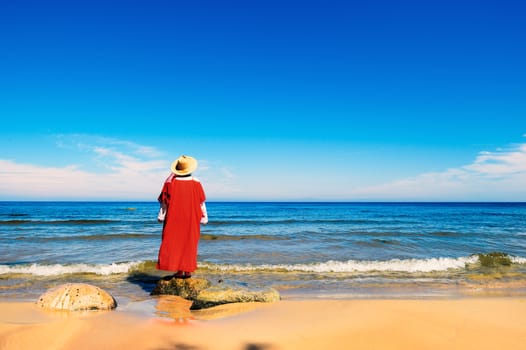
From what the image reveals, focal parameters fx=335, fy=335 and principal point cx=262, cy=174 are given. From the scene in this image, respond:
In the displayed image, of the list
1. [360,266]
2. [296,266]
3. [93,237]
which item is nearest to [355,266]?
[360,266]

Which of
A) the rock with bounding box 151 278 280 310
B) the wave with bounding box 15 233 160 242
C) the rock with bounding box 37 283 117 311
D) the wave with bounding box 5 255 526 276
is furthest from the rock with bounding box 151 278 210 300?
the wave with bounding box 15 233 160 242

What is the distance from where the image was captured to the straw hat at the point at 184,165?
17.5ft

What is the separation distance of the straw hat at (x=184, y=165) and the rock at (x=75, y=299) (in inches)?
80.4

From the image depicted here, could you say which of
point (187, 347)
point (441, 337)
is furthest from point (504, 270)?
point (187, 347)

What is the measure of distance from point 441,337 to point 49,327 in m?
3.91

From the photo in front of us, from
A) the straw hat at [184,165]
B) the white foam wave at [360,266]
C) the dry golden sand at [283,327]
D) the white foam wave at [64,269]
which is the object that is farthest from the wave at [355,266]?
the straw hat at [184,165]

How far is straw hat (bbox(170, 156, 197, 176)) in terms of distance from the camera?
5349 mm

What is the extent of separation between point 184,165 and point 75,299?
93.5 inches

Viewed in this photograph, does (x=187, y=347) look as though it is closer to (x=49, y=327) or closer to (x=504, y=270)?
(x=49, y=327)

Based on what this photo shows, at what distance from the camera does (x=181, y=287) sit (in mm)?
5578

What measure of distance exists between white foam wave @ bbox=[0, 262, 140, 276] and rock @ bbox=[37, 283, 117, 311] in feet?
11.9

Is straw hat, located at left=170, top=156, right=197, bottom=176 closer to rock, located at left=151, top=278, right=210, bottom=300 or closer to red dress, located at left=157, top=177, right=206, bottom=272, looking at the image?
red dress, located at left=157, top=177, right=206, bottom=272

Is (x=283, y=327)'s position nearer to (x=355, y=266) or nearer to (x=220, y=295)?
(x=220, y=295)

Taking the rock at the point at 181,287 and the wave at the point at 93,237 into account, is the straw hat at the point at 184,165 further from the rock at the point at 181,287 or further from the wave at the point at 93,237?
the wave at the point at 93,237
